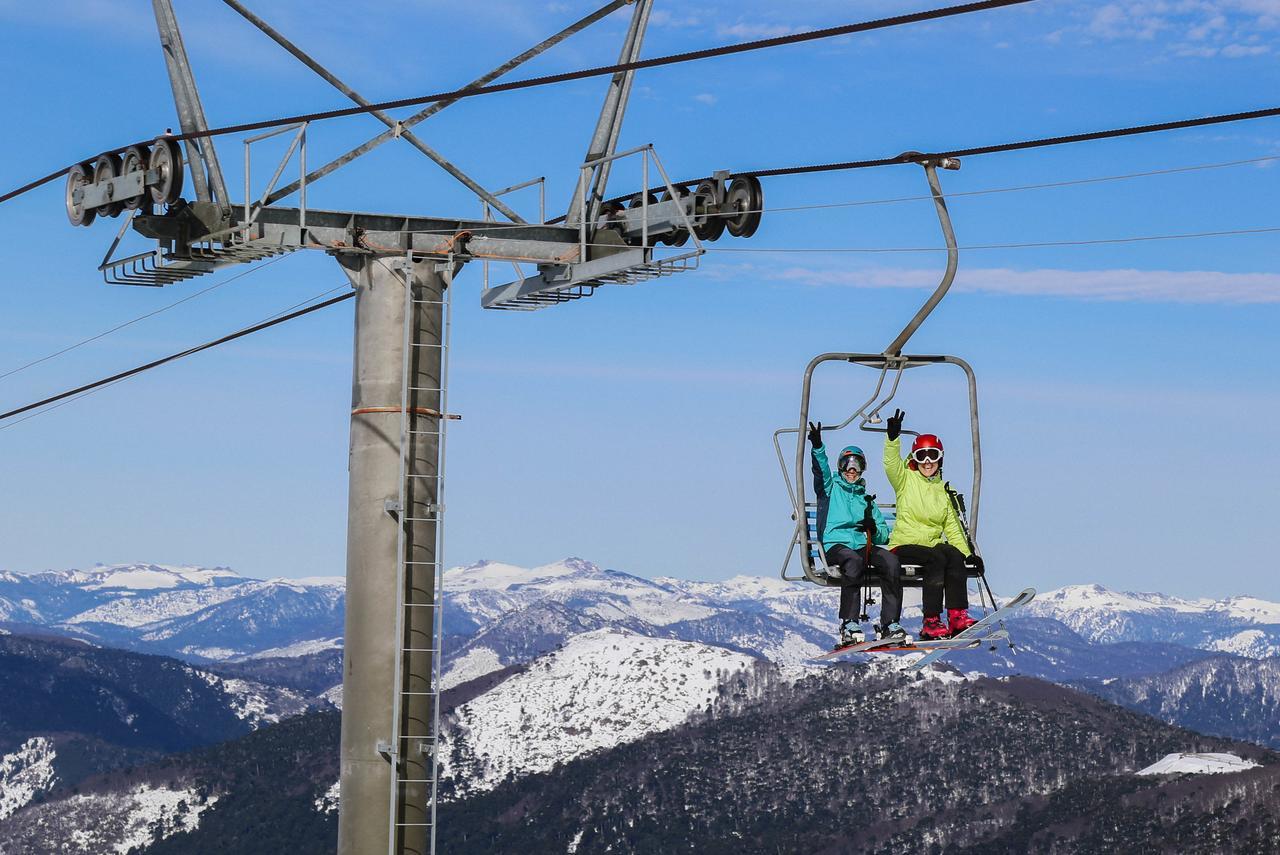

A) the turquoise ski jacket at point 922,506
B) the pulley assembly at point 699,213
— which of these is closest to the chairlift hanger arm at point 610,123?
the pulley assembly at point 699,213

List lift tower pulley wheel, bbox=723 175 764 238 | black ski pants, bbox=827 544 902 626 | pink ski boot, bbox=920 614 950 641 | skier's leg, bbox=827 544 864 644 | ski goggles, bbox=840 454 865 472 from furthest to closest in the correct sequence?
lift tower pulley wheel, bbox=723 175 764 238 < ski goggles, bbox=840 454 865 472 < skier's leg, bbox=827 544 864 644 < black ski pants, bbox=827 544 902 626 < pink ski boot, bbox=920 614 950 641

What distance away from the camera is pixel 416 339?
22891 mm

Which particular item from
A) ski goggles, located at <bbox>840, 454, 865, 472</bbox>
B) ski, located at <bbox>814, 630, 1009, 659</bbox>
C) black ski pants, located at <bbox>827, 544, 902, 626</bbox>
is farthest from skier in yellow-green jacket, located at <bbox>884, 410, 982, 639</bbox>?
ski, located at <bbox>814, 630, 1009, 659</bbox>

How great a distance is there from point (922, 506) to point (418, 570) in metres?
6.41

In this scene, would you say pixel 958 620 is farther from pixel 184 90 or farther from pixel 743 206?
pixel 184 90

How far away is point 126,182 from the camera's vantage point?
23.1m

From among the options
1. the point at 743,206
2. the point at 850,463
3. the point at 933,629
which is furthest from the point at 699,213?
the point at 933,629

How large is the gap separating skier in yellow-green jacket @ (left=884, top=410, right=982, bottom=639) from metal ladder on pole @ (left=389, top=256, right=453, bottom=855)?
5.79 m

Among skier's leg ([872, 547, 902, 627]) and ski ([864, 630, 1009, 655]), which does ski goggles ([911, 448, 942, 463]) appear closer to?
skier's leg ([872, 547, 902, 627])

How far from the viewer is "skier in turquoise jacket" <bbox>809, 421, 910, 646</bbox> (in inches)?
909

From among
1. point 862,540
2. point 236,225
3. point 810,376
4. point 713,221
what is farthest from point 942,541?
point 236,225

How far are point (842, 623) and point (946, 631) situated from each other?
4.51 ft

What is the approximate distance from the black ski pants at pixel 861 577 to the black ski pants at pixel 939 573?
23 cm

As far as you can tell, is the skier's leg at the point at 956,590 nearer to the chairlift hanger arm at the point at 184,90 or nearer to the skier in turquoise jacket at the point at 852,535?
the skier in turquoise jacket at the point at 852,535
